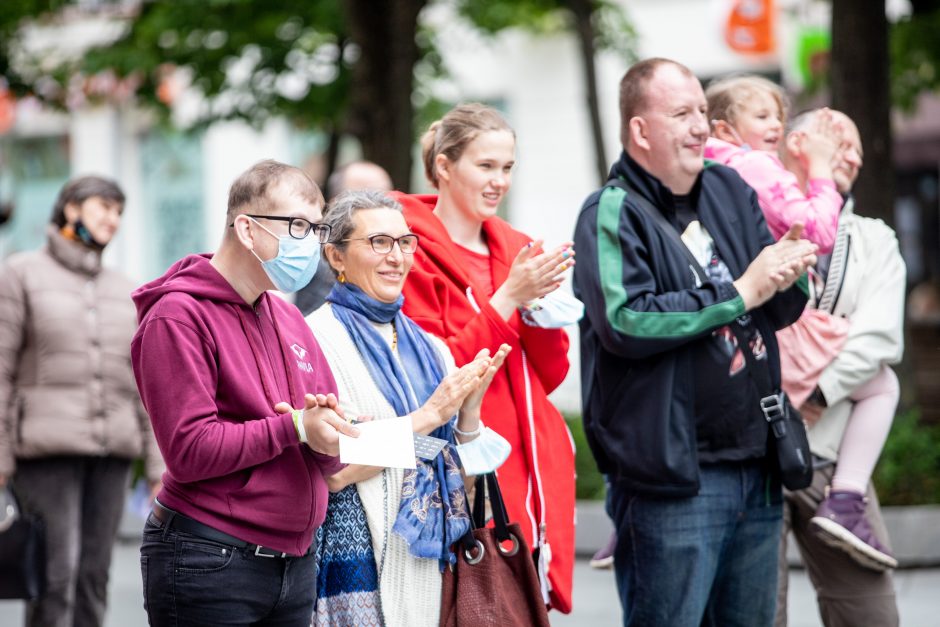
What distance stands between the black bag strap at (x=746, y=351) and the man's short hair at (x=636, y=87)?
11.2 inches

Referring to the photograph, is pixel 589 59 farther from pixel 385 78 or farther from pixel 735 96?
pixel 735 96

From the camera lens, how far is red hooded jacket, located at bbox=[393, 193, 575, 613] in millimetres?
4336

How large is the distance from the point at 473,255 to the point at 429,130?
0.48m

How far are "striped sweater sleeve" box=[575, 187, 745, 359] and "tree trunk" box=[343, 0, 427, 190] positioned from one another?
6.24 metres

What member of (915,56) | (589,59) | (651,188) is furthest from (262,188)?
(915,56)

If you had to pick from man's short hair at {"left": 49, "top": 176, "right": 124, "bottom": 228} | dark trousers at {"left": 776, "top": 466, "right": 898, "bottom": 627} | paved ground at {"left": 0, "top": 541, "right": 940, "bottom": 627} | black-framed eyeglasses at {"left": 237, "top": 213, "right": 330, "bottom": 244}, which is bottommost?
paved ground at {"left": 0, "top": 541, "right": 940, "bottom": 627}

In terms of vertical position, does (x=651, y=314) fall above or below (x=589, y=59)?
below

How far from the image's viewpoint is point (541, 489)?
4395 millimetres

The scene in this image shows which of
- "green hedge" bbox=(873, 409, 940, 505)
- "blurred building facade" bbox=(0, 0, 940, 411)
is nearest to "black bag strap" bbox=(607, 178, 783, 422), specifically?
"green hedge" bbox=(873, 409, 940, 505)

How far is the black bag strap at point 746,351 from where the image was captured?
432cm

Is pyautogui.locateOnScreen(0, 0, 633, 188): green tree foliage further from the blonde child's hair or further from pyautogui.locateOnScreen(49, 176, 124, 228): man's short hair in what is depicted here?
the blonde child's hair

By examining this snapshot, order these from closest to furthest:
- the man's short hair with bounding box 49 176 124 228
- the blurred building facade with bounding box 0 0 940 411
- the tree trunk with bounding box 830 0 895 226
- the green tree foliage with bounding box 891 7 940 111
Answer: the man's short hair with bounding box 49 176 124 228, the tree trunk with bounding box 830 0 895 226, the green tree foliage with bounding box 891 7 940 111, the blurred building facade with bounding box 0 0 940 411

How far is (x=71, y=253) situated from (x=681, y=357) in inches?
125

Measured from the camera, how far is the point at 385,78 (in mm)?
10820
